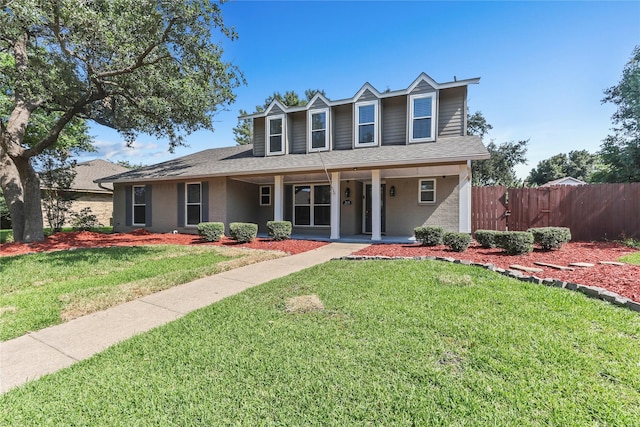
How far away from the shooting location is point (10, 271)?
6148mm

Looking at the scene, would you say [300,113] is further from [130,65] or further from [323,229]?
[130,65]

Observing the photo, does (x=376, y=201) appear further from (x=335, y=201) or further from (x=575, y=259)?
(x=575, y=259)

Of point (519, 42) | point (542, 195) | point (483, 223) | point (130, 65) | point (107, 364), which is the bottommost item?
point (107, 364)

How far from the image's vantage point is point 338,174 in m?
10.8

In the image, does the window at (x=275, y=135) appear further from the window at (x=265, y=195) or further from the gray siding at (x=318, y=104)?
the window at (x=265, y=195)

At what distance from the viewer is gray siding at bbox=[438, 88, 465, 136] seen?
11.2 metres

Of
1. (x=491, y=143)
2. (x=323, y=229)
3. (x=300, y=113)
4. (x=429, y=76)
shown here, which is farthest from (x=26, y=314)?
(x=491, y=143)

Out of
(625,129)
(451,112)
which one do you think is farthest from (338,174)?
(625,129)

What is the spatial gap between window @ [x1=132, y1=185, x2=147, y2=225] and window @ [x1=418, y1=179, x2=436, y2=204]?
1301cm

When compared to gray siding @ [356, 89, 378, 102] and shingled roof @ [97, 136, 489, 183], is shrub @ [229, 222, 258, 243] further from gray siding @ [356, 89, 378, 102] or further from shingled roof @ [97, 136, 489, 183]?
gray siding @ [356, 89, 378, 102]

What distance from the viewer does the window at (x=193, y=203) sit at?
13.3 metres

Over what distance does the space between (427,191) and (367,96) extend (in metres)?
4.58

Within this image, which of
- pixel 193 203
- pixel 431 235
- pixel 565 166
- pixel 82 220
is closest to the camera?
pixel 431 235

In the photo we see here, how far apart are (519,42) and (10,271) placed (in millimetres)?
14107
